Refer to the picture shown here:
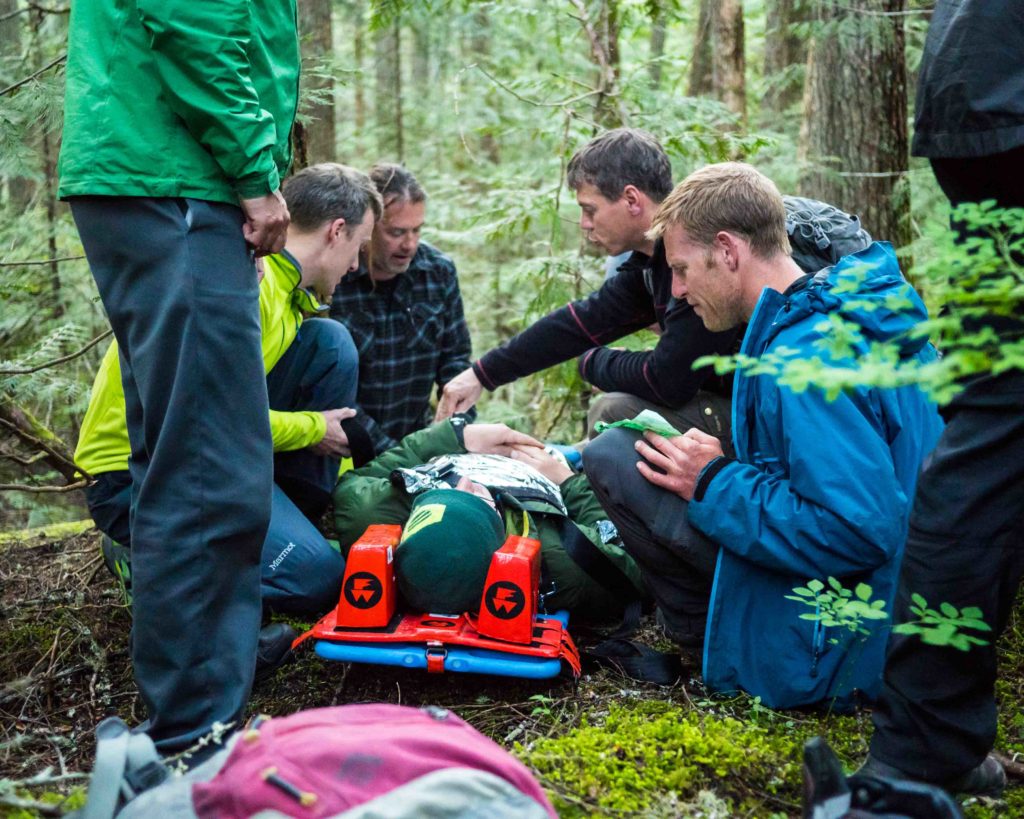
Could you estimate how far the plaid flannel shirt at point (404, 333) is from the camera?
17.0 feet

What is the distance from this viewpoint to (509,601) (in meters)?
3.07

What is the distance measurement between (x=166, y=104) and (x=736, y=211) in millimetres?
1769

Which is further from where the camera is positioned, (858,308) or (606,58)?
(606,58)

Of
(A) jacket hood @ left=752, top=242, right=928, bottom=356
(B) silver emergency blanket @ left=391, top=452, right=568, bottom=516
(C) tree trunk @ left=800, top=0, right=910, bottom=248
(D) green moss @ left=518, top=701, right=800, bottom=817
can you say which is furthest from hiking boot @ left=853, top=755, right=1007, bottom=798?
(C) tree trunk @ left=800, top=0, right=910, bottom=248

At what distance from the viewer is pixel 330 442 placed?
4195 mm

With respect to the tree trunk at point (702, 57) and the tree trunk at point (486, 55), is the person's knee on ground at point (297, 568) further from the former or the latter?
the tree trunk at point (702, 57)

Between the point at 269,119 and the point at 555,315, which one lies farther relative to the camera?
the point at 555,315

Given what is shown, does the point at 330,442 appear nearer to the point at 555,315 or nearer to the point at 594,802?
the point at 555,315

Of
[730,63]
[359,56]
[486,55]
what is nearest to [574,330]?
[730,63]

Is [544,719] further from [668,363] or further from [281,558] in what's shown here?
[668,363]

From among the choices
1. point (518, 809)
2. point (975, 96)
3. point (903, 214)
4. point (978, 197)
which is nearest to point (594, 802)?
point (518, 809)

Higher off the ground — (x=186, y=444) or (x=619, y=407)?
(x=186, y=444)

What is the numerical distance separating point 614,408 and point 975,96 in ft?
8.24

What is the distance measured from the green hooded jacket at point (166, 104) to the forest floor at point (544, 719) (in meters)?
1.42
